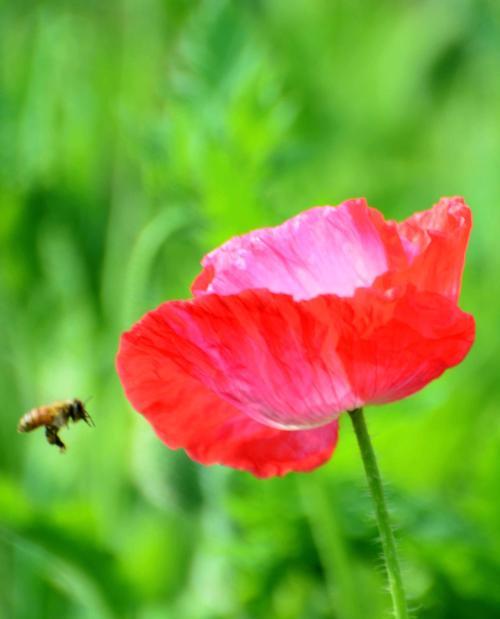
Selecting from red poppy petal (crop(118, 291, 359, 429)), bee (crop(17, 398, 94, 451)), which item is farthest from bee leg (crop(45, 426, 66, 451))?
red poppy petal (crop(118, 291, 359, 429))

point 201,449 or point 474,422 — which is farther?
point 474,422

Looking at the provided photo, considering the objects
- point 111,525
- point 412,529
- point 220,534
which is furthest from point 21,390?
point 412,529

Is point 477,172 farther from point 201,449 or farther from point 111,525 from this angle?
point 201,449

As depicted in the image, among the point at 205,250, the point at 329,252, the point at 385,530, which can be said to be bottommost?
the point at 385,530

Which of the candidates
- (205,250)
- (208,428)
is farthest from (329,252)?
(205,250)

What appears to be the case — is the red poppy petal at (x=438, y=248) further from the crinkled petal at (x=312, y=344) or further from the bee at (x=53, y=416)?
the bee at (x=53, y=416)

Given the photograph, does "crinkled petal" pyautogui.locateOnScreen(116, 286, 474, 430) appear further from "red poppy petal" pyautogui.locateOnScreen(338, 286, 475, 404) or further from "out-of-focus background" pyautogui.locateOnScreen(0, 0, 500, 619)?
"out-of-focus background" pyautogui.locateOnScreen(0, 0, 500, 619)

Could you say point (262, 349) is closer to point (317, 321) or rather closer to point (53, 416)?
point (317, 321)
